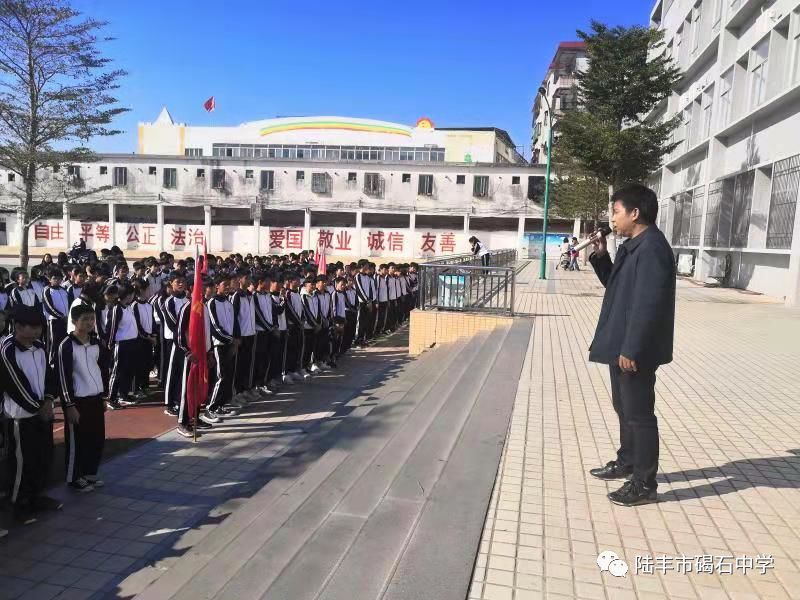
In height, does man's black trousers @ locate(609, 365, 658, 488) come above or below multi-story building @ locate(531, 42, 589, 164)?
below

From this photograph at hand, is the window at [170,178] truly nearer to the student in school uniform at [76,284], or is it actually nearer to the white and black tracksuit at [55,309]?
the student in school uniform at [76,284]

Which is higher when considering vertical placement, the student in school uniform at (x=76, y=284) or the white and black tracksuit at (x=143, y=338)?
the student in school uniform at (x=76, y=284)

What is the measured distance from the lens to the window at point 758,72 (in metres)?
17.1

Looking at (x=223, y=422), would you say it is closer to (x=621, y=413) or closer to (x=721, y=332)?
(x=621, y=413)

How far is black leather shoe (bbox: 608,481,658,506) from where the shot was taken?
11.0 ft

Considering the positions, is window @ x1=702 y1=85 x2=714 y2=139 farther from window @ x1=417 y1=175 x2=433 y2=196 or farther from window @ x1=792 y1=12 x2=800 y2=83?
window @ x1=417 y1=175 x2=433 y2=196

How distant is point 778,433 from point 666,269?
2708 millimetres

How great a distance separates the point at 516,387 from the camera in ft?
19.9

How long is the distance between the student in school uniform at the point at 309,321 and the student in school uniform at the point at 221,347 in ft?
6.42

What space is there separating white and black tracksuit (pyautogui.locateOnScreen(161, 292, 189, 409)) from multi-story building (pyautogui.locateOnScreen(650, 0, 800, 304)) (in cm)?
1467

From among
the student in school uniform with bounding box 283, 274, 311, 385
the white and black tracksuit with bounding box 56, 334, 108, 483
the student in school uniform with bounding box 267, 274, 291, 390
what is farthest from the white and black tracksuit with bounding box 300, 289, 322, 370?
the white and black tracksuit with bounding box 56, 334, 108, 483

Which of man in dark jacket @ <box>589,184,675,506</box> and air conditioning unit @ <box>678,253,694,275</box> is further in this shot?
air conditioning unit @ <box>678,253,694,275</box>

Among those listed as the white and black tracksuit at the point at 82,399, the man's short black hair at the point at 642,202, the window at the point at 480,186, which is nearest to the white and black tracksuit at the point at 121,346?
the white and black tracksuit at the point at 82,399

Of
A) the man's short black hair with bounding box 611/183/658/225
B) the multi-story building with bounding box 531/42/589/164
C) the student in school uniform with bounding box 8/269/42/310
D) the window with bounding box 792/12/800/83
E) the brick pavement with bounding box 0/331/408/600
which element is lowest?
the brick pavement with bounding box 0/331/408/600
